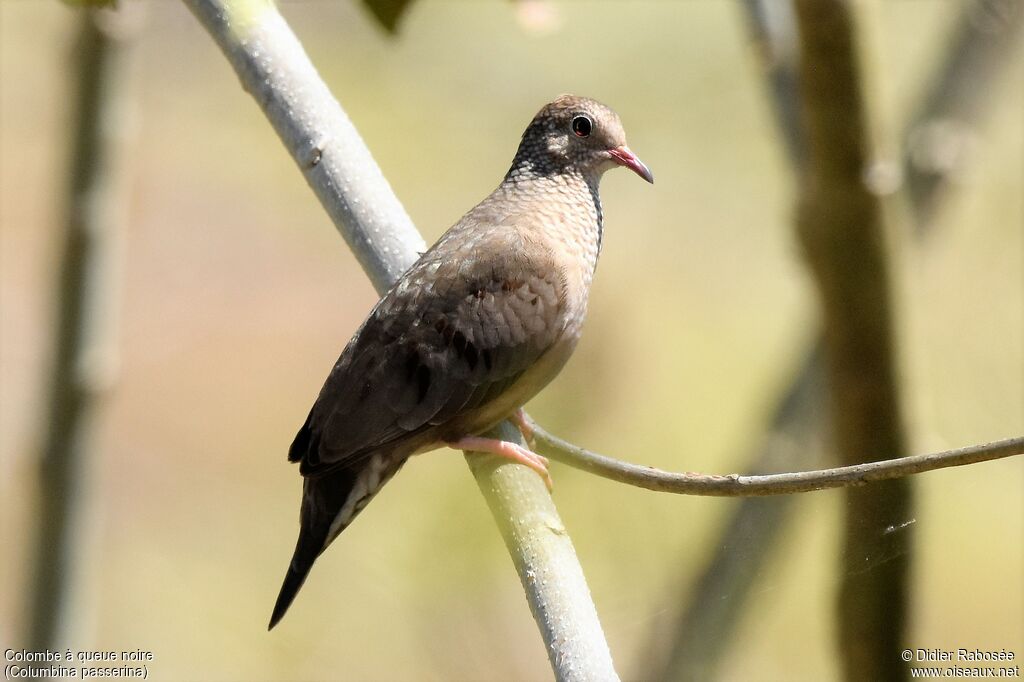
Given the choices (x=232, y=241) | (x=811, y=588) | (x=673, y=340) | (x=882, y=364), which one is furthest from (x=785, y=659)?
(x=232, y=241)

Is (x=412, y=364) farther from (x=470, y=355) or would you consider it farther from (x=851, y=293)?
(x=851, y=293)

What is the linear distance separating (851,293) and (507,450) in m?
0.99

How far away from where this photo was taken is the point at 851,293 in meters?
3.10

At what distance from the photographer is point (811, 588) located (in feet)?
13.0

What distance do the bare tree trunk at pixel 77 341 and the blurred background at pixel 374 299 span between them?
89 millimetres

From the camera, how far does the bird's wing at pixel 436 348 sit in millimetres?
2877

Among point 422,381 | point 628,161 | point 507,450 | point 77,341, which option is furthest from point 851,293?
point 77,341

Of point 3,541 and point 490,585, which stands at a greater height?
point 3,541

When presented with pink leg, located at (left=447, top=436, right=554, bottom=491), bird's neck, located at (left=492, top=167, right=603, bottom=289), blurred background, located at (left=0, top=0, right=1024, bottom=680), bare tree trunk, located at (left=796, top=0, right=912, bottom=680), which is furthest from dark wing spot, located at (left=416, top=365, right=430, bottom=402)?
bare tree trunk, located at (left=796, top=0, right=912, bottom=680)

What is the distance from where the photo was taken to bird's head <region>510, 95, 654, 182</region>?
11.2 ft

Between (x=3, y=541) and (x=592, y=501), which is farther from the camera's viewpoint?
(x=3, y=541)

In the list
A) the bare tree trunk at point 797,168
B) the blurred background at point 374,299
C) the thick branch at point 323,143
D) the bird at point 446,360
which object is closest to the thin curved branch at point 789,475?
the thick branch at point 323,143

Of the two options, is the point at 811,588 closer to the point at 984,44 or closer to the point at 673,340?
the point at 984,44

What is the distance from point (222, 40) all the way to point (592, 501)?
5.86 ft
